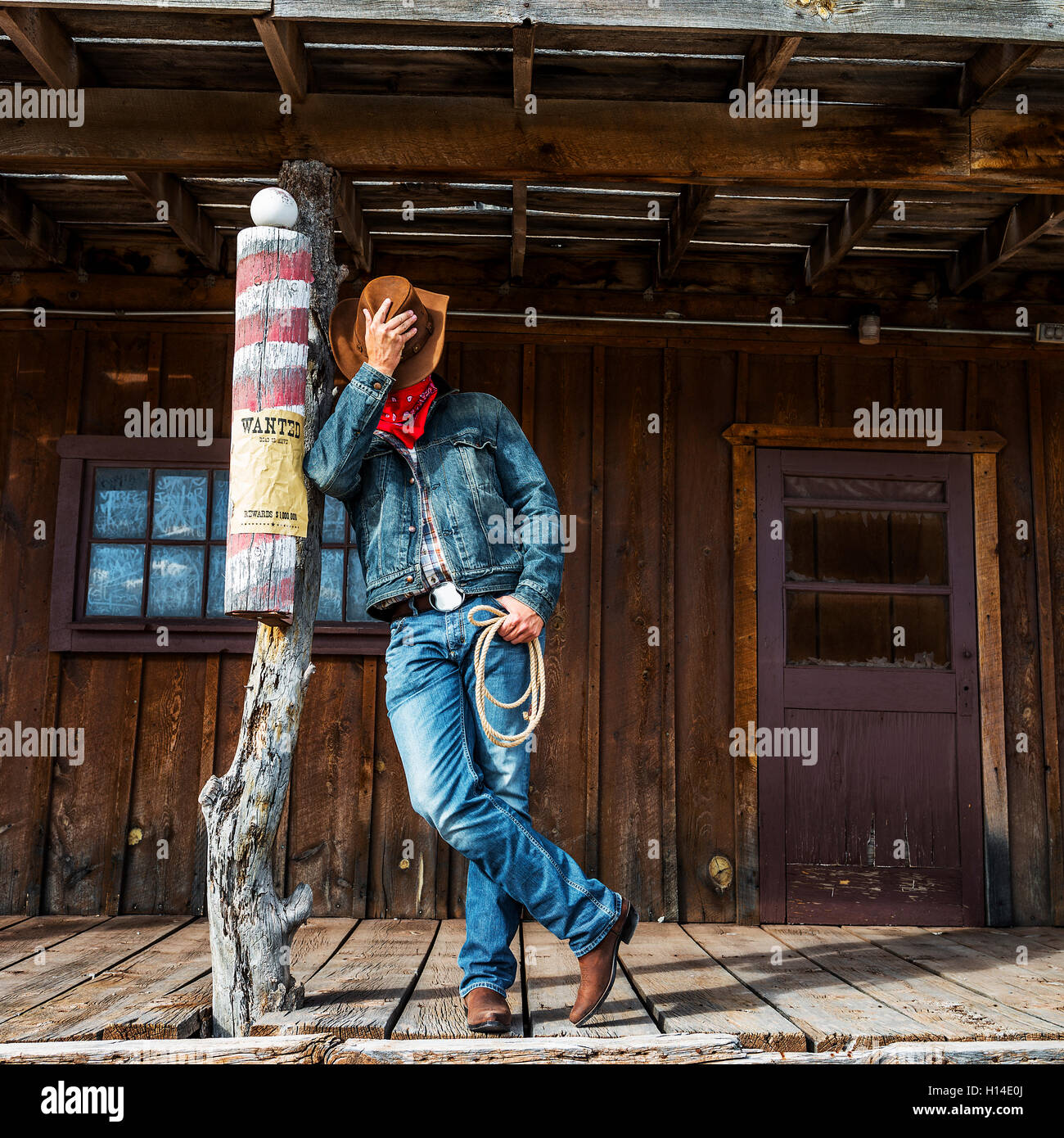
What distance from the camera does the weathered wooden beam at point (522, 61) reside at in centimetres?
285

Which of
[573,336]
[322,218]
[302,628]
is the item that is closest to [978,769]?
[573,336]

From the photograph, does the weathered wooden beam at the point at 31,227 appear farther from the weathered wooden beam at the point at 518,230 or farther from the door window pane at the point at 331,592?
the weathered wooden beam at the point at 518,230

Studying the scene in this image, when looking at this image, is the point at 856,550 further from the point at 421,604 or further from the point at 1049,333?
the point at 421,604

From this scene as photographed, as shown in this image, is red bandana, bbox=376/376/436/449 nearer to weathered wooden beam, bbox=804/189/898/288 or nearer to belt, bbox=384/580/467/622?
belt, bbox=384/580/467/622

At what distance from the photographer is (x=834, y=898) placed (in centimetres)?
448

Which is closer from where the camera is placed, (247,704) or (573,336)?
(247,704)

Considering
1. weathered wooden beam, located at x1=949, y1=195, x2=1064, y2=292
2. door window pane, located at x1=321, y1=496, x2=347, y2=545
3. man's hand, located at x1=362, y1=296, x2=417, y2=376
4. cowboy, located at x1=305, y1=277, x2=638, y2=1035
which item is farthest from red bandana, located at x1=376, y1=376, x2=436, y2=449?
weathered wooden beam, located at x1=949, y1=195, x2=1064, y2=292

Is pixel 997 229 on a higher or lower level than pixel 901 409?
higher

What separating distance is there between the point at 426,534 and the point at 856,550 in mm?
2628

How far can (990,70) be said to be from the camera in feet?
10.2
